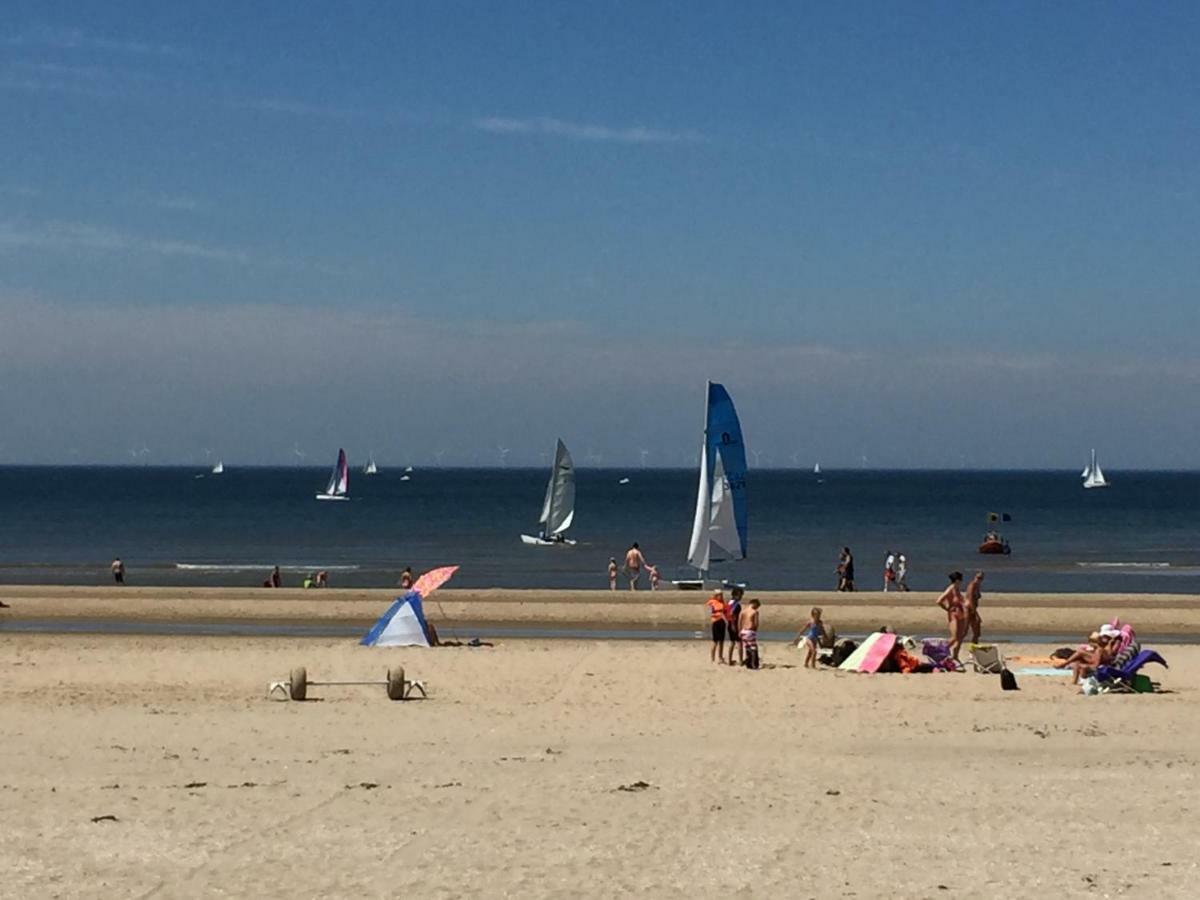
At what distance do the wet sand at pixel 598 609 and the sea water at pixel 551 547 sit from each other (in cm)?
815

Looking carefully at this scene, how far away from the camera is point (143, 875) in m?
11.3

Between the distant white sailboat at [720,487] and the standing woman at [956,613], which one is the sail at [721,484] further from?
the standing woman at [956,613]

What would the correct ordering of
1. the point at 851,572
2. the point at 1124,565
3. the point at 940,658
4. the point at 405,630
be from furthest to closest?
the point at 1124,565 < the point at 851,572 < the point at 405,630 < the point at 940,658

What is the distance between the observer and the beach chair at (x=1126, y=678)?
72.0 ft

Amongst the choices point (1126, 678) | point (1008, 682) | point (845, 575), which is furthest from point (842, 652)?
point (845, 575)

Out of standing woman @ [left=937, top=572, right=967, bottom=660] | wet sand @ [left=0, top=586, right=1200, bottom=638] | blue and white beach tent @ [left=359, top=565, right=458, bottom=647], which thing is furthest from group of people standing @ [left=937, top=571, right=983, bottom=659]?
blue and white beach tent @ [left=359, top=565, right=458, bottom=647]

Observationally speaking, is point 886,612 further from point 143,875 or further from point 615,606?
point 143,875

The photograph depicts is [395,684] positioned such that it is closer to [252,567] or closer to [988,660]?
[988,660]

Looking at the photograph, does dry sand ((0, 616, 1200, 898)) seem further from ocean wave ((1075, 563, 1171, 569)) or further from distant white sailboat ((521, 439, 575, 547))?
distant white sailboat ((521, 439, 575, 547))

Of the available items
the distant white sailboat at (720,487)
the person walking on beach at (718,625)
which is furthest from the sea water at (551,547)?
the person walking on beach at (718,625)

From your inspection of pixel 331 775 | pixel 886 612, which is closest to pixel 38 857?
pixel 331 775

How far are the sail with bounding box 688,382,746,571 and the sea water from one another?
12507 millimetres

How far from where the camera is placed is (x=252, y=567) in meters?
60.8

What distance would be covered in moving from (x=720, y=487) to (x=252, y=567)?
97.1ft
